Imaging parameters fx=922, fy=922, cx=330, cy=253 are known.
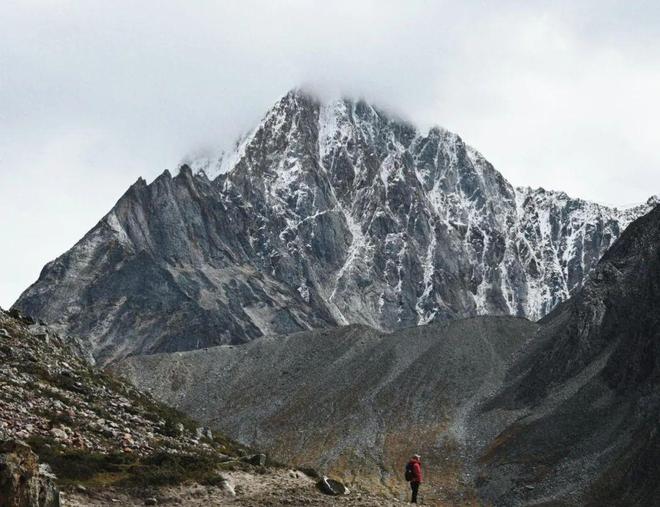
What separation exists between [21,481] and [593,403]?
368ft

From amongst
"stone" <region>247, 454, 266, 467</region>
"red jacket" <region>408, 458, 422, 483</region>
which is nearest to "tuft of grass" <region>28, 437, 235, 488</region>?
"stone" <region>247, 454, 266, 467</region>

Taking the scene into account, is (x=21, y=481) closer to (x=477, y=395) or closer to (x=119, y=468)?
(x=119, y=468)

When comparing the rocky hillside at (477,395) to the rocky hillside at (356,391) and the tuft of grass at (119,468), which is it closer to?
the rocky hillside at (356,391)

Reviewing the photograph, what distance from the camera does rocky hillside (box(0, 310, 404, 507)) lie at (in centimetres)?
3042

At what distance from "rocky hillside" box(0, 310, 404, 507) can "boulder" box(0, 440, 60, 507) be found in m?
0.02

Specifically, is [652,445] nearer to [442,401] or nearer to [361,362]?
[442,401]

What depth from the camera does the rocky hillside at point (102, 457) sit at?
30423 millimetres

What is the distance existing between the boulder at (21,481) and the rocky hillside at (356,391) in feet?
288

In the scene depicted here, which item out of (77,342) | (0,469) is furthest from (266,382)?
(0,469)

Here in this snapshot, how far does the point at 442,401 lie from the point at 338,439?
22.7 metres

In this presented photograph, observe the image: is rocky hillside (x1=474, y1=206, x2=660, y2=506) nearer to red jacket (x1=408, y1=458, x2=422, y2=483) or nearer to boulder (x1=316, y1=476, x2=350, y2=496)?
red jacket (x1=408, y1=458, x2=422, y2=483)

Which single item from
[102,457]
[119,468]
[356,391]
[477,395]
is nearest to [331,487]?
[119,468]

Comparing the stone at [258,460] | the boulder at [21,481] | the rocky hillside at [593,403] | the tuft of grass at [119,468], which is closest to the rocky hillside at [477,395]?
the rocky hillside at [593,403]

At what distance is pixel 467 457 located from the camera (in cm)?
12644
